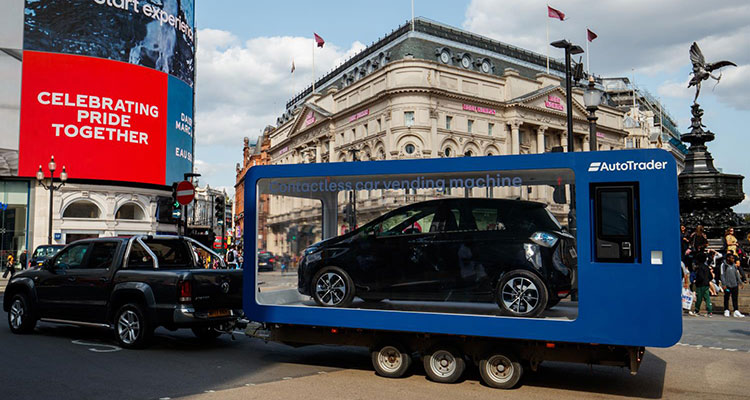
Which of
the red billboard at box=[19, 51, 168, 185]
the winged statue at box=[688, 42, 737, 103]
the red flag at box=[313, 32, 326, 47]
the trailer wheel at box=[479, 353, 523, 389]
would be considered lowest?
the trailer wheel at box=[479, 353, 523, 389]

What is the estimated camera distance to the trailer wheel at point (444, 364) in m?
8.02

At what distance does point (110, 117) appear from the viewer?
52.0m

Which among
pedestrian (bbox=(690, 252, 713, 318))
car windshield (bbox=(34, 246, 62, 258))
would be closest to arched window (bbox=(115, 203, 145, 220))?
car windshield (bbox=(34, 246, 62, 258))

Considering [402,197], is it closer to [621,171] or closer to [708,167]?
[621,171]

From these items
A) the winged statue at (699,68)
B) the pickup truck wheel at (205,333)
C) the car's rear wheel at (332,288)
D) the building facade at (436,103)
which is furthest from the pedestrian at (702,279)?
the building facade at (436,103)

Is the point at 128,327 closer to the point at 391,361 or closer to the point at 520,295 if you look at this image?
the point at 391,361

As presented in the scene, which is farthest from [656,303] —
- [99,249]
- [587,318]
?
[99,249]

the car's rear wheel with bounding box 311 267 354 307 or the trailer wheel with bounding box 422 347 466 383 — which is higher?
the car's rear wheel with bounding box 311 267 354 307

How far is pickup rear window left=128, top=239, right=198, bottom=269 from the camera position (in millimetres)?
11188

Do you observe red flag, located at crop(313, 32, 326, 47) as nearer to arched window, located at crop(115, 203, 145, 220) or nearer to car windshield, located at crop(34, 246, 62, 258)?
arched window, located at crop(115, 203, 145, 220)

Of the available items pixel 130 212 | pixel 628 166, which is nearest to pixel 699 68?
pixel 628 166

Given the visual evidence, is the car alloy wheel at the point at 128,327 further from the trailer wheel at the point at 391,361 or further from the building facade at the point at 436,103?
the building facade at the point at 436,103

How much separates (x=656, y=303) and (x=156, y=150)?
53.5 metres

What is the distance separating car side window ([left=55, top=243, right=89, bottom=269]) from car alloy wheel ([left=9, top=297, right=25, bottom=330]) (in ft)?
3.96
